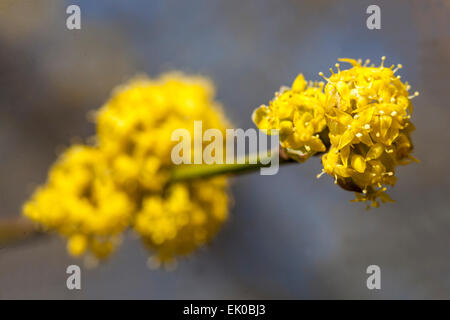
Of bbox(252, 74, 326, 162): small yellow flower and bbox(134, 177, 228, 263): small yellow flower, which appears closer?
bbox(252, 74, 326, 162): small yellow flower

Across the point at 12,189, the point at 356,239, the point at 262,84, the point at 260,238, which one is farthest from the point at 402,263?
the point at 12,189

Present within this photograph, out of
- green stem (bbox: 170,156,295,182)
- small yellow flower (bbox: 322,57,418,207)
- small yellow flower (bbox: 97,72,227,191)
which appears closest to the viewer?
small yellow flower (bbox: 322,57,418,207)

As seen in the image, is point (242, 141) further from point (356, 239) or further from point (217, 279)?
point (217, 279)

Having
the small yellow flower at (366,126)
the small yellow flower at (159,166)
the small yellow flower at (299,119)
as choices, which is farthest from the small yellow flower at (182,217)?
the small yellow flower at (366,126)

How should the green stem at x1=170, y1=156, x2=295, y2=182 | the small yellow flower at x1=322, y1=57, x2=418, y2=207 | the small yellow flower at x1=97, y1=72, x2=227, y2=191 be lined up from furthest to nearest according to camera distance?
the small yellow flower at x1=97, y1=72, x2=227, y2=191 < the green stem at x1=170, y1=156, x2=295, y2=182 < the small yellow flower at x1=322, y1=57, x2=418, y2=207

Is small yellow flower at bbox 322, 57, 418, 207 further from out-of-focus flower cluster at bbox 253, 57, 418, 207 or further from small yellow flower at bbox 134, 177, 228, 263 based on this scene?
small yellow flower at bbox 134, 177, 228, 263

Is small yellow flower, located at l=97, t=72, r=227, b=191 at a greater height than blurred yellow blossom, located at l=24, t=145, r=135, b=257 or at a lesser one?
greater

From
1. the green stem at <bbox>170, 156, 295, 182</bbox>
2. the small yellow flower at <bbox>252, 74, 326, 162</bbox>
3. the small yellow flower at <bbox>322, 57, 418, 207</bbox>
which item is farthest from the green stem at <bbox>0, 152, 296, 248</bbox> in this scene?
the small yellow flower at <bbox>322, 57, 418, 207</bbox>

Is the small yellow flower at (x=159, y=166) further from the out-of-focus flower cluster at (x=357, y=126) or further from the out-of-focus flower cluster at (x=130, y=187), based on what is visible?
the out-of-focus flower cluster at (x=357, y=126)
